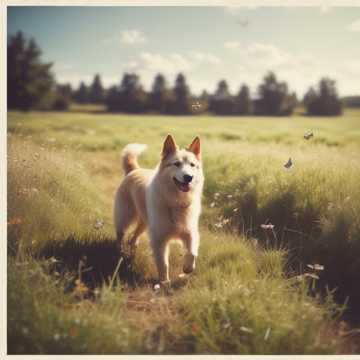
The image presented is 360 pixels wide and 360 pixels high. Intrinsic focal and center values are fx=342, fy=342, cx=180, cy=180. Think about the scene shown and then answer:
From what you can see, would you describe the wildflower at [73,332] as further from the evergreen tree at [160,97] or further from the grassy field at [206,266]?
the evergreen tree at [160,97]

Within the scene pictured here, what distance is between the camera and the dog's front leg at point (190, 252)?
4035mm

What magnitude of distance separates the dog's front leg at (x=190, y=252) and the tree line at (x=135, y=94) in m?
1.77

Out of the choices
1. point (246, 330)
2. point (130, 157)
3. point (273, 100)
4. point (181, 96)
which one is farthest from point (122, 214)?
point (273, 100)

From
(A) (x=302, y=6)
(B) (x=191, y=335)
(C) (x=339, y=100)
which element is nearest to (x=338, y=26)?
(A) (x=302, y=6)

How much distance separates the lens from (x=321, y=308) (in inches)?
130

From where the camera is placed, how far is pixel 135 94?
7.15 m

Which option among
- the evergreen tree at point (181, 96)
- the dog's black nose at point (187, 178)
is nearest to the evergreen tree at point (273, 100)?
the evergreen tree at point (181, 96)

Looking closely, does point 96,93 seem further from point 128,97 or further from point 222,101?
point 222,101

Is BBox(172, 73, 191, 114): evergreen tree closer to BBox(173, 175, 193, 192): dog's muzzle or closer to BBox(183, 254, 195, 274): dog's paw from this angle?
BBox(173, 175, 193, 192): dog's muzzle

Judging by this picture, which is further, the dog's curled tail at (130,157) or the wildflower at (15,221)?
the dog's curled tail at (130,157)

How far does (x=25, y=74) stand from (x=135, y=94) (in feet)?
8.20

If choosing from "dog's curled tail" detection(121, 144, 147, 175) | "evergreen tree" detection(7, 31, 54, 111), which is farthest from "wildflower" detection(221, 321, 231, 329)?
"evergreen tree" detection(7, 31, 54, 111)

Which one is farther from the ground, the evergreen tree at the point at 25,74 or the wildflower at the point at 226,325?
the evergreen tree at the point at 25,74

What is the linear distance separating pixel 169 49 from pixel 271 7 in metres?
1.53
